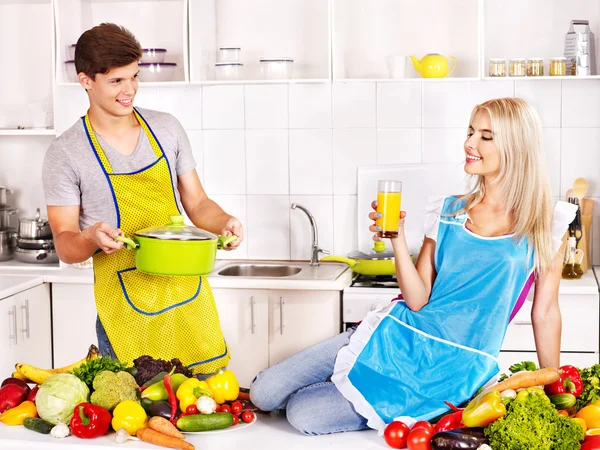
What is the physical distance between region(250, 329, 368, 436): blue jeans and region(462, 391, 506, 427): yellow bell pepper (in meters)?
0.31

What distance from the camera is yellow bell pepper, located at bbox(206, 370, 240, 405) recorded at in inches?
72.0

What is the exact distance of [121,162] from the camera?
90.9 inches

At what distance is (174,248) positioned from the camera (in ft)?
6.57

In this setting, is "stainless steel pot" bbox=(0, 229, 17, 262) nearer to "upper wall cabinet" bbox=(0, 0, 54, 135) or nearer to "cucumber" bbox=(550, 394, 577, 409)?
"upper wall cabinet" bbox=(0, 0, 54, 135)

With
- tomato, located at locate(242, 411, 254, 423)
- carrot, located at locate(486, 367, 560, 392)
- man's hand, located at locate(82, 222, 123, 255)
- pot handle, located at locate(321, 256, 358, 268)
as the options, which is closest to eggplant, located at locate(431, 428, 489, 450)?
carrot, located at locate(486, 367, 560, 392)

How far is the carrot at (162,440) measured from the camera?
5.47 feet

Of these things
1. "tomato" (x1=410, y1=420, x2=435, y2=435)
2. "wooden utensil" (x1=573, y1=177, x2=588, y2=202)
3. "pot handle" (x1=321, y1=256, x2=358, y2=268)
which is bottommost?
"tomato" (x1=410, y1=420, x2=435, y2=435)

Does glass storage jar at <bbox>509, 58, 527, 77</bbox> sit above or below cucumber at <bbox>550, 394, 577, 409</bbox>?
above

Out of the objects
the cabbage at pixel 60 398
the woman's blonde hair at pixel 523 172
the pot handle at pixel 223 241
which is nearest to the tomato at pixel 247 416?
the cabbage at pixel 60 398

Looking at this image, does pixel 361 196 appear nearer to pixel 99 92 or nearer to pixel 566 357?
pixel 566 357

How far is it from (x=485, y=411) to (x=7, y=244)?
2.78m

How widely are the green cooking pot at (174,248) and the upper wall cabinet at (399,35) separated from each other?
5.51ft

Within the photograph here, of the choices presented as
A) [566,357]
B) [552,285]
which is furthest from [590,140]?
[552,285]

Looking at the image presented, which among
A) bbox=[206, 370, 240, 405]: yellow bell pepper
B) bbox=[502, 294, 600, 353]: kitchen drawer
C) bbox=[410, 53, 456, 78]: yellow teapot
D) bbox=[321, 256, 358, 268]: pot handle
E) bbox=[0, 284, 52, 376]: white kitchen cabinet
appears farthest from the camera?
bbox=[321, 256, 358, 268]: pot handle
